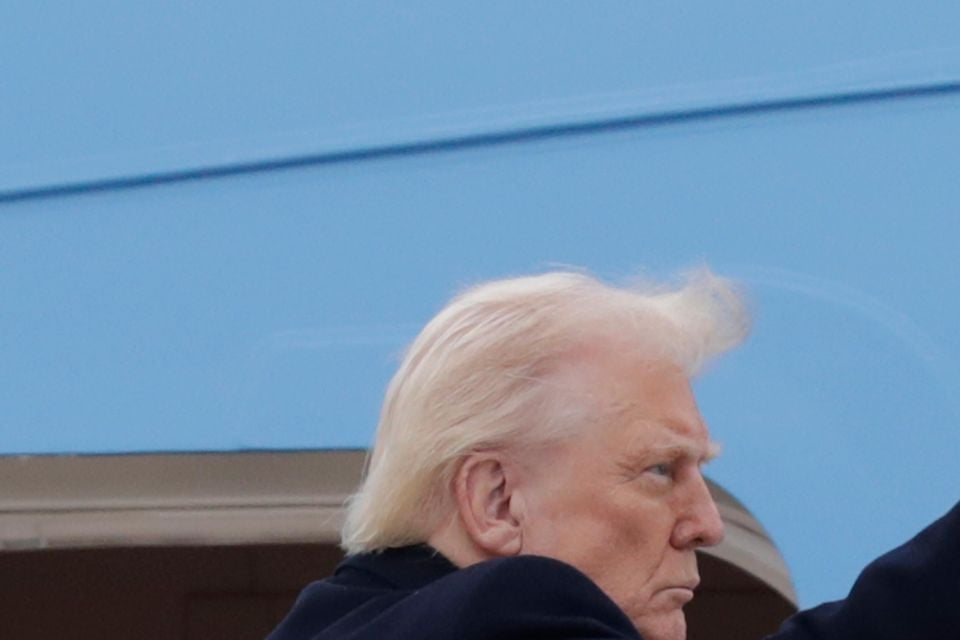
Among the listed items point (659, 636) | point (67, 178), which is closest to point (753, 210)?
point (659, 636)

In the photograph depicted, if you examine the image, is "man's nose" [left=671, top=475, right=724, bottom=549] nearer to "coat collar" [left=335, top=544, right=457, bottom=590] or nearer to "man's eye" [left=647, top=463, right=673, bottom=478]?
"man's eye" [left=647, top=463, right=673, bottom=478]

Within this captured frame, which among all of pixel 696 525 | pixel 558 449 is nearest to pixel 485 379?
pixel 558 449

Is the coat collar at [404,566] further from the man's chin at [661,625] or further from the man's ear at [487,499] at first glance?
the man's chin at [661,625]

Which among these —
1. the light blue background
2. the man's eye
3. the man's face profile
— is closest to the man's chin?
the man's face profile

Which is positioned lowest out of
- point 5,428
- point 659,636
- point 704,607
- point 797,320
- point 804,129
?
point 704,607

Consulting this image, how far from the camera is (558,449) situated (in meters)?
1.49

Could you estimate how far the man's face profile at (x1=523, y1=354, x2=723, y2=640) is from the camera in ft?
4.86

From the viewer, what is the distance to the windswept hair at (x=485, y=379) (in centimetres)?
150

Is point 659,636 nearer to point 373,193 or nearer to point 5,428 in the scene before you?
point 373,193

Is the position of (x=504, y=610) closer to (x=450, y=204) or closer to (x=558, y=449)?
(x=558, y=449)

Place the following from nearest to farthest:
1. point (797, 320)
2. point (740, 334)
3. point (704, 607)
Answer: point (740, 334), point (797, 320), point (704, 607)

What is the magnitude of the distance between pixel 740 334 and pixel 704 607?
259 cm

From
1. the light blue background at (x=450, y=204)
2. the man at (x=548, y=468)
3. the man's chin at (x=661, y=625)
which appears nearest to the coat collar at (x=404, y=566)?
the man at (x=548, y=468)

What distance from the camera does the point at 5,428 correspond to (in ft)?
7.64
